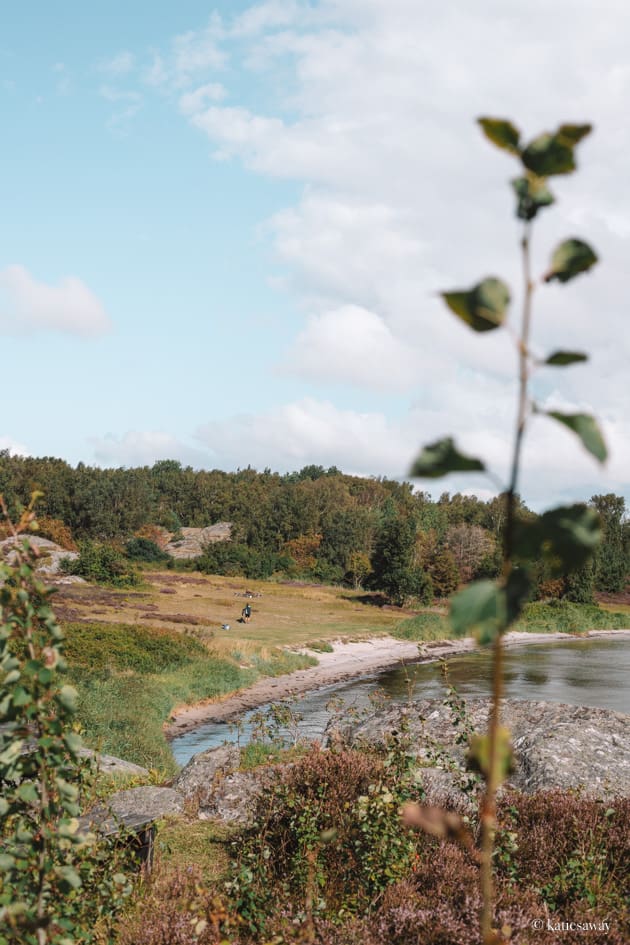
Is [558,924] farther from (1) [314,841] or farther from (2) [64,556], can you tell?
(2) [64,556]

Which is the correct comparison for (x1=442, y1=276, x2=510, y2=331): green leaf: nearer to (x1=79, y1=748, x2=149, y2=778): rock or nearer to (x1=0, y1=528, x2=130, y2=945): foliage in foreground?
(x1=0, y1=528, x2=130, y2=945): foliage in foreground

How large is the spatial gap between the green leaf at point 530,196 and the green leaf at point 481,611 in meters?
0.59

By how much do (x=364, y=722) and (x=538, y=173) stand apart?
44.7ft

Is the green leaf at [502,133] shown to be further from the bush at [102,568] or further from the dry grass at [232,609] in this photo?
the bush at [102,568]

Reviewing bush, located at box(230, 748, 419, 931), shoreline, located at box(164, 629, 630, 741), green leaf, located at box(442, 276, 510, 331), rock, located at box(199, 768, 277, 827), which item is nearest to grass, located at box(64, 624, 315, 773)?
shoreline, located at box(164, 629, 630, 741)

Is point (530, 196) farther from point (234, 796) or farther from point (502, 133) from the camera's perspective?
point (234, 796)

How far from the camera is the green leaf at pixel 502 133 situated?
3.84 feet

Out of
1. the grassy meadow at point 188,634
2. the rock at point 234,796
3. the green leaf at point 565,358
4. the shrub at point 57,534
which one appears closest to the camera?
the green leaf at point 565,358

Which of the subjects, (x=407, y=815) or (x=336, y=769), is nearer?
(x=407, y=815)

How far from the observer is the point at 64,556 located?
58938 mm

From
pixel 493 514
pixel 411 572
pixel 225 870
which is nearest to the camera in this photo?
pixel 225 870

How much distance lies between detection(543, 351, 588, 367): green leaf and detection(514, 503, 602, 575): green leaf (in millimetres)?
220

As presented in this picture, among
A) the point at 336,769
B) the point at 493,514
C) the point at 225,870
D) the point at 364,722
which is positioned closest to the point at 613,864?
the point at 336,769

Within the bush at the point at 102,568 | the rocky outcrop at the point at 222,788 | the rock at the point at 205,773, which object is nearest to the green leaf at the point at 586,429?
the rocky outcrop at the point at 222,788
